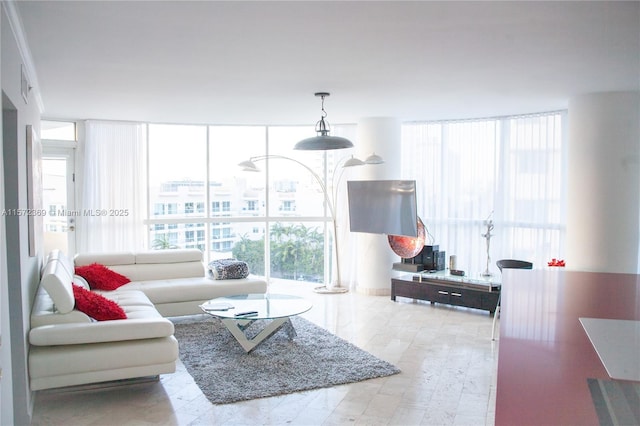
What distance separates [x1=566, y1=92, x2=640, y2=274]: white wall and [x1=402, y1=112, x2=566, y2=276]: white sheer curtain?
33.6 inches

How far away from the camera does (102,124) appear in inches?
281

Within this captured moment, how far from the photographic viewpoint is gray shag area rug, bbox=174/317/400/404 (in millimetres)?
3752

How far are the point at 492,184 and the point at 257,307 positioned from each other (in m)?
3.77

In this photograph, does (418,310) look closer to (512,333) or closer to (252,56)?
(252,56)

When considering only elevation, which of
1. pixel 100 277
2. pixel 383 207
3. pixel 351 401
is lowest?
pixel 351 401

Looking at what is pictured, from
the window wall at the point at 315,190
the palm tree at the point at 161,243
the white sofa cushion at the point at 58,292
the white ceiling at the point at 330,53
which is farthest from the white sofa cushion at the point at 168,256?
the white sofa cushion at the point at 58,292

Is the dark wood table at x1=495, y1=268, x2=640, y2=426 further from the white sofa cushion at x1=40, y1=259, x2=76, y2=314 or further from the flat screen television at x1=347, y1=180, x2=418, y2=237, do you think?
the flat screen television at x1=347, y1=180, x2=418, y2=237

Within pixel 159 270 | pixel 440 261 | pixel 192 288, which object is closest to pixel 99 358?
pixel 192 288

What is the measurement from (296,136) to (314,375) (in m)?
4.78

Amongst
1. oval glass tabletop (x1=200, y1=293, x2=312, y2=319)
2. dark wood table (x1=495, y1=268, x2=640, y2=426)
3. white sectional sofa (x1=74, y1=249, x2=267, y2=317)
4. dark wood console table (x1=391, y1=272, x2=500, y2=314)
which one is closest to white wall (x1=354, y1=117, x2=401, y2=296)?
dark wood console table (x1=391, y1=272, x2=500, y2=314)

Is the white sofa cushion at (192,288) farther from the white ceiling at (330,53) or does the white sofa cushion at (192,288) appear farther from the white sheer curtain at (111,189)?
the white ceiling at (330,53)

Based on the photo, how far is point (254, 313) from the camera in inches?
178

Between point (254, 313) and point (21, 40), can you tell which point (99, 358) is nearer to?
point (254, 313)

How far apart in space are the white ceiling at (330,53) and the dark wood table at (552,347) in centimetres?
147
